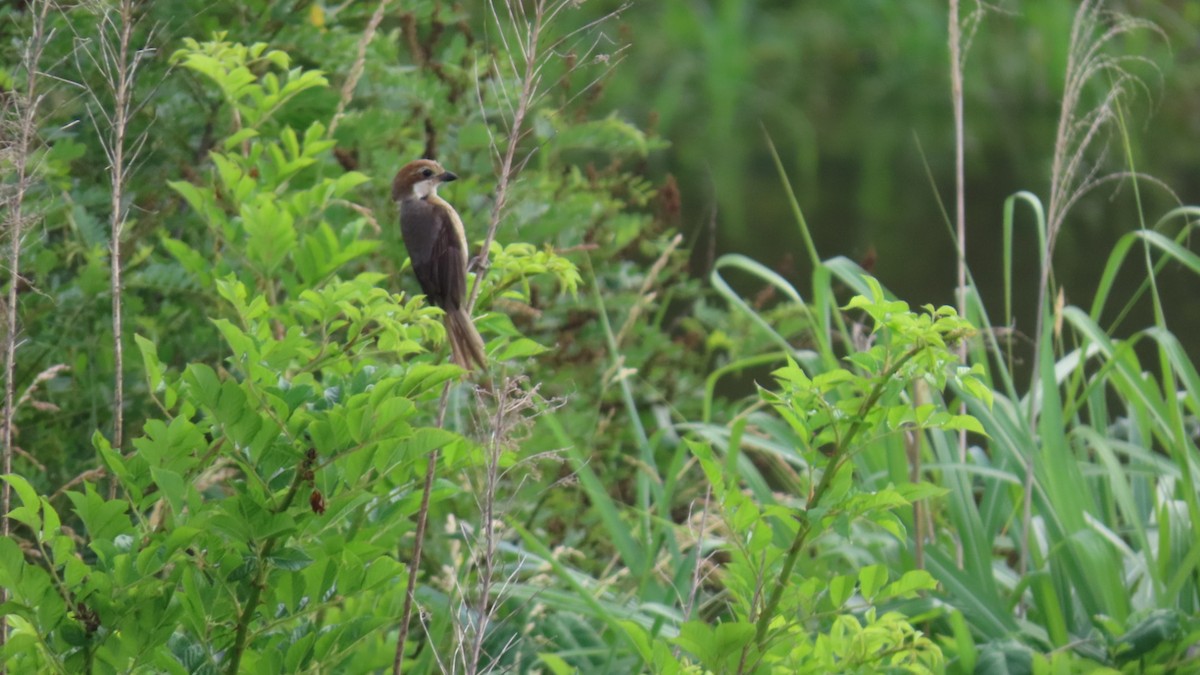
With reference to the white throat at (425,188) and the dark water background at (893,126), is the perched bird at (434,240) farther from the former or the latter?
the dark water background at (893,126)

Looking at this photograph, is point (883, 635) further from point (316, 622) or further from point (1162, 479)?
point (1162, 479)

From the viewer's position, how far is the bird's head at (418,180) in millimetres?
2638

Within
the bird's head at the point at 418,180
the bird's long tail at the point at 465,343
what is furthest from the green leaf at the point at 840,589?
the bird's head at the point at 418,180

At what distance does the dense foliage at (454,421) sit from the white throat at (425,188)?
5.2 inches

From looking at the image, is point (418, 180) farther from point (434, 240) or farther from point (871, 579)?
point (871, 579)

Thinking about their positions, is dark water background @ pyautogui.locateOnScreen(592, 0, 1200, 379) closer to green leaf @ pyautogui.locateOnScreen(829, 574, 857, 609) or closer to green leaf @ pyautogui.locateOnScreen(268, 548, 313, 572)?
green leaf @ pyautogui.locateOnScreen(829, 574, 857, 609)

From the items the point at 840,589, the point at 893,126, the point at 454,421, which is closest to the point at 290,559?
the point at 840,589

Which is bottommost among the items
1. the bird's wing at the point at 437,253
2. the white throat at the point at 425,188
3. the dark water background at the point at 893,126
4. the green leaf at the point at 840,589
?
the dark water background at the point at 893,126

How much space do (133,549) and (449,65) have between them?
6.39 ft

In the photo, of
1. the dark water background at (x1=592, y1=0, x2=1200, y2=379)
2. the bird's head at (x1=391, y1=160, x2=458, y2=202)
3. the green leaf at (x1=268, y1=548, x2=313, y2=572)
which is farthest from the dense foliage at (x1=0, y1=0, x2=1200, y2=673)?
the dark water background at (x1=592, y1=0, x2=1200, y2=379)

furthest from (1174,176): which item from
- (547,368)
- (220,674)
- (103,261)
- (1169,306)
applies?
(220,674)

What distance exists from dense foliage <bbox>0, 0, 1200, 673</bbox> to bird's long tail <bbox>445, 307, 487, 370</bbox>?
0.05 meters

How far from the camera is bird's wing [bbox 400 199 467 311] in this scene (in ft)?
8.27

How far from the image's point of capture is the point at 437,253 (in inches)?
101
